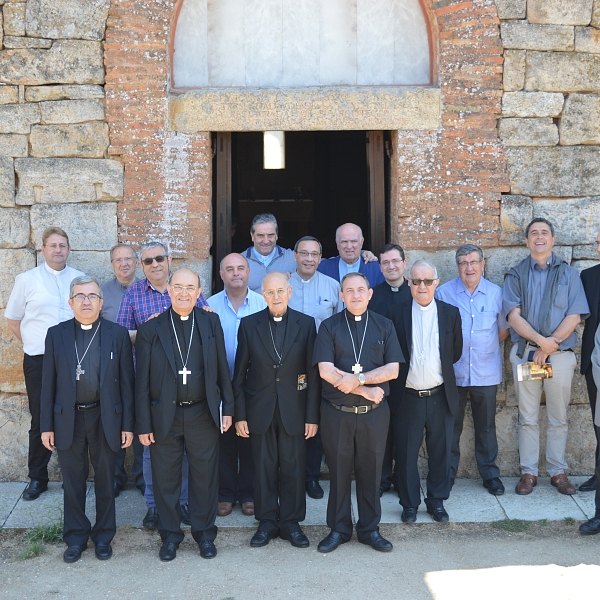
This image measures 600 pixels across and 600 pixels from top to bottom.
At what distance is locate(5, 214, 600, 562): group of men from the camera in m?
4.56

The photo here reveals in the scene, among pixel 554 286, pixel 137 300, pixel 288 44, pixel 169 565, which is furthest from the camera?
pixel 288 44

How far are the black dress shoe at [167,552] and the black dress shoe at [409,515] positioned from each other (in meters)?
1.56

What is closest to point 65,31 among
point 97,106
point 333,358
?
point 97,106

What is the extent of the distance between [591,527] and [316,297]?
2.43 m

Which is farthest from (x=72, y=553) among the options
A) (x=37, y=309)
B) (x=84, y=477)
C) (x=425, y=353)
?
(x=425, y=353)

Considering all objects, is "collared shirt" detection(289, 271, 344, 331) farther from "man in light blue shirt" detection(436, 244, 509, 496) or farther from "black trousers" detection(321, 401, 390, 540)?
"black trousers" detection(321, 401, 390, 540)

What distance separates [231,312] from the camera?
17.4 feet

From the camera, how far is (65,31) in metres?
5.66

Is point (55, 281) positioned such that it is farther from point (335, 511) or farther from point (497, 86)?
point (497, 86)

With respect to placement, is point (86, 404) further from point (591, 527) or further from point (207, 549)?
point (591, 527)

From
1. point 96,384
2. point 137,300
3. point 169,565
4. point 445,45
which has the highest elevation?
point 445,45

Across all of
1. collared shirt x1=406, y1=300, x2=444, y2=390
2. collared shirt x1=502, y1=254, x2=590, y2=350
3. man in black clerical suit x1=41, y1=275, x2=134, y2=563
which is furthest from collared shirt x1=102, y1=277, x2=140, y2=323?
collared shirt x1=502, y1=254, x2=590, y2=350

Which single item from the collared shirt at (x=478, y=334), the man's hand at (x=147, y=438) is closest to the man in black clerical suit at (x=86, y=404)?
the man's hand at (x=147, y=438)

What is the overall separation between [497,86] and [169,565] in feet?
13.9
